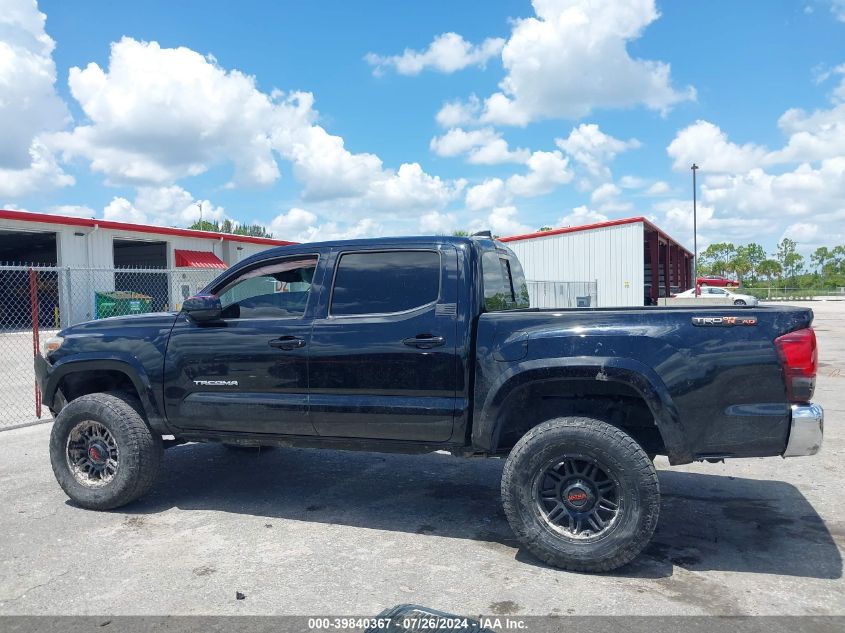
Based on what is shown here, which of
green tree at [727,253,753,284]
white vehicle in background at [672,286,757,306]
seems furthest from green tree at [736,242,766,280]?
white vehicle in background at [672,286,757,306]

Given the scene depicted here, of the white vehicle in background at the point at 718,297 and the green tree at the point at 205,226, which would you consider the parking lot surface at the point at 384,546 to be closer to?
the white vehicle in background at the point at 718,297

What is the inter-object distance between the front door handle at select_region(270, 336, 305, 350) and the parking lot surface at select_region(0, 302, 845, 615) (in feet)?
4.14

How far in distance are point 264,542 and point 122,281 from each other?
28.9 meters

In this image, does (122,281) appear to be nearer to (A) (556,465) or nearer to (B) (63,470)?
(B) (63,470)

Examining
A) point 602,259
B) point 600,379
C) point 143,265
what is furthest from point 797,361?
point 143,265

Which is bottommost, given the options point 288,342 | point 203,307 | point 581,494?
point 581,494

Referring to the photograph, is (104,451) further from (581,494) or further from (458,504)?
(581,494)

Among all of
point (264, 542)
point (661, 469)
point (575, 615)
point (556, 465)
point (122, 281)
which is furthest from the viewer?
point (122, 281)

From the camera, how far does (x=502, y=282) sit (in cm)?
506

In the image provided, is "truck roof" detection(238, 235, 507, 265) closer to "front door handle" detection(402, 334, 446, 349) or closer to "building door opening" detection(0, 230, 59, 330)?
"front door handle" detection(402, 334, 446, 349)

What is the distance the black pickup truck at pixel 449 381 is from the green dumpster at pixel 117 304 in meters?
19.5

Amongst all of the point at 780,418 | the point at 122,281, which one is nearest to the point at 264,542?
the point at 780,418

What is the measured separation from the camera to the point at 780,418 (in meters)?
3.70

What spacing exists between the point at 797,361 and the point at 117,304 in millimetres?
24367
